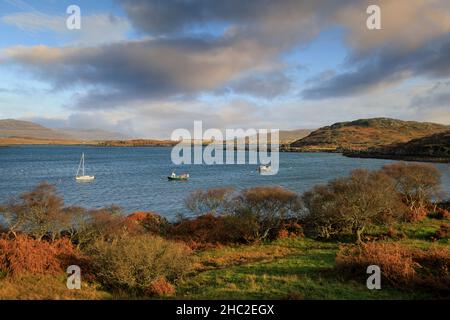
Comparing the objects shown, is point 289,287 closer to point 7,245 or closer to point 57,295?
point 57,295

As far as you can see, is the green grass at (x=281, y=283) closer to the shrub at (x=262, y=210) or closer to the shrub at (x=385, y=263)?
the shrub at (x=385, y=263)

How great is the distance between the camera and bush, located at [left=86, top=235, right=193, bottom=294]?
642 inches

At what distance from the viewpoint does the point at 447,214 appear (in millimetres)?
35625

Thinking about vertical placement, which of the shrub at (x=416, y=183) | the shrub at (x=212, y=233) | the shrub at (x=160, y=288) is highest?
the shrub at (x=416, y=183)

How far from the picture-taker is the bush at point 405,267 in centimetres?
1477

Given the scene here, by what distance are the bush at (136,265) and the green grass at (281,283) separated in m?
1.06

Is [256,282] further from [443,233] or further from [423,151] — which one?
[423,151]

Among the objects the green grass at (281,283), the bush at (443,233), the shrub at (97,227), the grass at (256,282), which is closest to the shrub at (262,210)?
the grass at (256,282)

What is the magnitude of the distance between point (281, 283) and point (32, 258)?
37.7ft

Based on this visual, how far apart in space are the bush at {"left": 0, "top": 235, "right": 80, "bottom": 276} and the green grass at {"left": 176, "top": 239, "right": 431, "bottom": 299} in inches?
243

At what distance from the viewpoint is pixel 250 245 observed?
91.6 ft

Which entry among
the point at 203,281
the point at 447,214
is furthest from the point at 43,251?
the point at 447,214
